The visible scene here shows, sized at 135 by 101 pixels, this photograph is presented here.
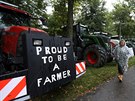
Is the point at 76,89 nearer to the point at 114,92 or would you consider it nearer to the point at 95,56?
the point at 114,92

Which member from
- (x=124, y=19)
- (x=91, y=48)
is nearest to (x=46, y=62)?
(x=91, y=48)

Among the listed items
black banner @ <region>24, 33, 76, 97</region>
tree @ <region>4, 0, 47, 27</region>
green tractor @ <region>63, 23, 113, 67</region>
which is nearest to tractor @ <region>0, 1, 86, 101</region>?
black banner @ <region>24, 33, 76, 97</region>

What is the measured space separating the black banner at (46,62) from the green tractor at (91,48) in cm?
728

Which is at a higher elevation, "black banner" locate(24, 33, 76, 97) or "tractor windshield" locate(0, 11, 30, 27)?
"tractor windshield" locate(0, 11, 30, 27)

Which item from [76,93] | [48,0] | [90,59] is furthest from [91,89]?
[48,0]

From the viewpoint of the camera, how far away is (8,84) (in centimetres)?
500

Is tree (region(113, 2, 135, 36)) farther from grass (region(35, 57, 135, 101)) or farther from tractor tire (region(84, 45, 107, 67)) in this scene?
grass (region(35, 57, 135, 101))

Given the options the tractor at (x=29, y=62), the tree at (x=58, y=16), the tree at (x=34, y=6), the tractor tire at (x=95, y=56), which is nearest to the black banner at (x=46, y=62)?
the tractor at (x=29, y=62)

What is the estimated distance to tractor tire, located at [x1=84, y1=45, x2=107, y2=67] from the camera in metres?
14.4

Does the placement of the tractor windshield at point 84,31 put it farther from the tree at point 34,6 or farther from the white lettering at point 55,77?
the white lettering at point 55,77

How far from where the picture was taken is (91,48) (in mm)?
14867

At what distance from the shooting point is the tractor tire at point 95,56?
1436 cm

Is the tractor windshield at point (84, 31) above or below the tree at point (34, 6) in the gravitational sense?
below

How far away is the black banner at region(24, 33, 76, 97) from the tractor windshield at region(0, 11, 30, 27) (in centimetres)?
204
